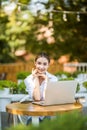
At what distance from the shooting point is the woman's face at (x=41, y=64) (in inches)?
143

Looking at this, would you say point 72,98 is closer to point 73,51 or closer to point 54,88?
point 54,88

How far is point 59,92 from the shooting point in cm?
331

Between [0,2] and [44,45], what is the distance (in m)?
2.36

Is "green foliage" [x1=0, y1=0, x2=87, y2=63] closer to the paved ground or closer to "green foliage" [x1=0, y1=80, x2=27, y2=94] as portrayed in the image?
the paved ground

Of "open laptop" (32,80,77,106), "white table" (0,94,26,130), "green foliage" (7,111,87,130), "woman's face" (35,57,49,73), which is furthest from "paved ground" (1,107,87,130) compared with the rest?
"green foliage" (7,111,87,130)

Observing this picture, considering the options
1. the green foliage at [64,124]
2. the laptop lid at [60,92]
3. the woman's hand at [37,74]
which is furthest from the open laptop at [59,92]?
the green foliage at [64,124]

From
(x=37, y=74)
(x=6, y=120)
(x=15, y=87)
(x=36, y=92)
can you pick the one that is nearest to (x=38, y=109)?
(x=36, y=92)

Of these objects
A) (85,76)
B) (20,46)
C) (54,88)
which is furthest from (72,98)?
(20,46)

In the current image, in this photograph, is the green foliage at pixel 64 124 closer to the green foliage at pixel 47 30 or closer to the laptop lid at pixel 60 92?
the laptop lid at pixel 60 92

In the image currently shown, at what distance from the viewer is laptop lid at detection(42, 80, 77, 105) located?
3258 millimetres

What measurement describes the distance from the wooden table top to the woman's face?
0.36 metres

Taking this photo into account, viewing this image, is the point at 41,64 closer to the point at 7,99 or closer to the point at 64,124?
the point at 7,99

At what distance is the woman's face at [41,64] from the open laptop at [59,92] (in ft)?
1.10

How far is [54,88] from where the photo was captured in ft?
10.7
